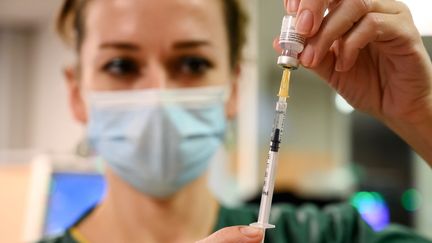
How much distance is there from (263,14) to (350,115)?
107cm

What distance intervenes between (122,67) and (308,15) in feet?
1.52

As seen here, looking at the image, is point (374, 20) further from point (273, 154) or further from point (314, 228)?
point (314, 228)

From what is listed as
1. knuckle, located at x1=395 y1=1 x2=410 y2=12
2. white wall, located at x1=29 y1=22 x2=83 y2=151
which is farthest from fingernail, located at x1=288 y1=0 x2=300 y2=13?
white wall, located at x1=29 y1=22 x2=83 y2=151

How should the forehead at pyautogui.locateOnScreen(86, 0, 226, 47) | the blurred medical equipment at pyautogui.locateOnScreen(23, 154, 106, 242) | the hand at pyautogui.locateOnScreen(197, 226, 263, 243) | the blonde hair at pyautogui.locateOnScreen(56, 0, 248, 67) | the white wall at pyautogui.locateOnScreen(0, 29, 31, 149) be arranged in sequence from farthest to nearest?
the white wall at pyautogui.locateOnScreen(0, 29, 31, 149) < the blurred medical equipment at pyautogui.locateOnScreen(23, 154, 106, 242) < the blonde hair at pyautogui.locateOnScreen(56, 0, 248, 67) < the forehead at pyautogui.locateOnScreen(86, 0, 226, 47) < the hand at pyautogui.locateOnScreen(197, 226, 263, 243)

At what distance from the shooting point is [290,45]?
0.59 meters

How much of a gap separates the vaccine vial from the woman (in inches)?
14.3

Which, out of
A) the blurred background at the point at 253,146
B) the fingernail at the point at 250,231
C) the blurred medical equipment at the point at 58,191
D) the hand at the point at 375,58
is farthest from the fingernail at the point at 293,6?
the blurred medical equipment at the point at 58,191

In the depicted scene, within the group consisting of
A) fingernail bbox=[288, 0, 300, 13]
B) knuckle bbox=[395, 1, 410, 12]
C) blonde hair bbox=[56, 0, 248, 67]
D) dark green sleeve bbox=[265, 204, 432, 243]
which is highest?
blonde hair bbox=[56, 0, 248, 67]

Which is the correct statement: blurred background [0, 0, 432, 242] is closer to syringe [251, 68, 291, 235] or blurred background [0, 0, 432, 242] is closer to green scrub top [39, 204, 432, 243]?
green scrub top [39, 204, 432, 243]

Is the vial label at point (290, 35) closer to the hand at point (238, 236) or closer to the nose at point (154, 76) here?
the hand at point (238, 236)

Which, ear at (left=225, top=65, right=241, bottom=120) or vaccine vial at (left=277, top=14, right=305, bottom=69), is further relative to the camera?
ear at (left=225, top=65, right=241, bottom=120)

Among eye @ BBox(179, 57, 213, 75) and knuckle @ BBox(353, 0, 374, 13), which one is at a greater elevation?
knuckle @ BBox(353, 0, 374, 13)

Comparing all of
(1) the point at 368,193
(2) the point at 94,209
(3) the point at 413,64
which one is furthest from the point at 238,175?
(3) the point at 413,64

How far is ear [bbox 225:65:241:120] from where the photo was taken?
1.07m
